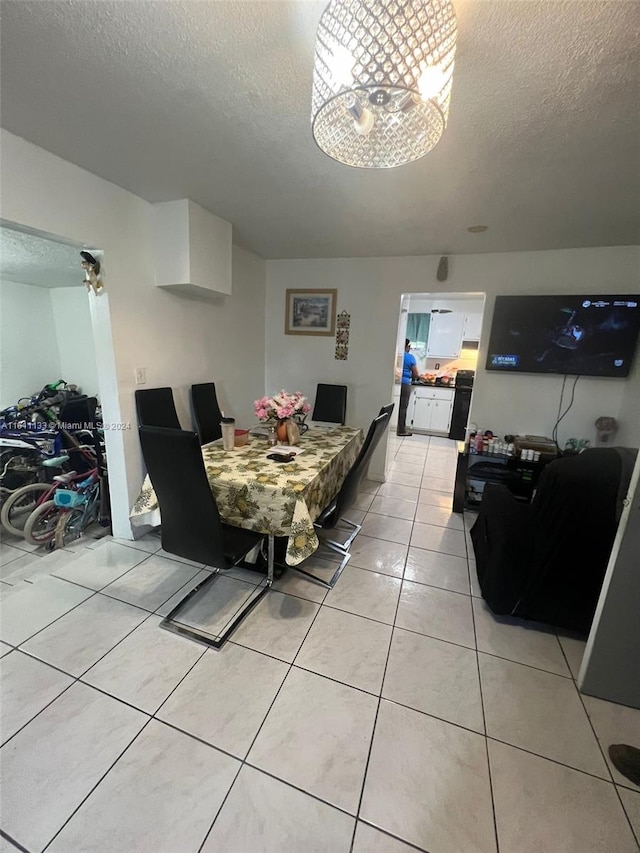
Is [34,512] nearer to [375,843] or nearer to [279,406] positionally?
[279,406]

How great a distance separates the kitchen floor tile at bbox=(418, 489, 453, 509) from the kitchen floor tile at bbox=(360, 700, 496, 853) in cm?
206

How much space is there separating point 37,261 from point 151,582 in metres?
2.98

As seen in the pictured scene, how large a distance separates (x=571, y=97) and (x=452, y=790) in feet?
8.18

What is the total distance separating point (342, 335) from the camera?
11.6 ft

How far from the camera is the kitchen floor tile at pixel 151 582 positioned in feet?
6.10

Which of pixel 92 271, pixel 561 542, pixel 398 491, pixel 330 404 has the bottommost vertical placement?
pixel 398 491

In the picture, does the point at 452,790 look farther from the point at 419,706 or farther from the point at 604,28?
the point at 604,28

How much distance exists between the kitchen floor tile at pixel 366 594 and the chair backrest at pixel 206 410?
167cm

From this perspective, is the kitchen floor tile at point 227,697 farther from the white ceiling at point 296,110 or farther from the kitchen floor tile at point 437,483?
the kitchen floor tile at point 437,483

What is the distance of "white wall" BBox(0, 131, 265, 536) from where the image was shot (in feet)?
5.51

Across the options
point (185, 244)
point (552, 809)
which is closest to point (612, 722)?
point (552, 809)

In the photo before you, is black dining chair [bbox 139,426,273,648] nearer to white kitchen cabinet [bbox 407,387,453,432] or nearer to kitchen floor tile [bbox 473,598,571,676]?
kitchen floor tile [bbox 473,598,571,676]

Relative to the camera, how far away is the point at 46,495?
8.57ft

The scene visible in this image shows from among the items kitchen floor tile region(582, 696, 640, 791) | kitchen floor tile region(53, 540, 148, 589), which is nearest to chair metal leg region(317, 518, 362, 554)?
kitchen floor tile region(53, 540, 148, 589)
